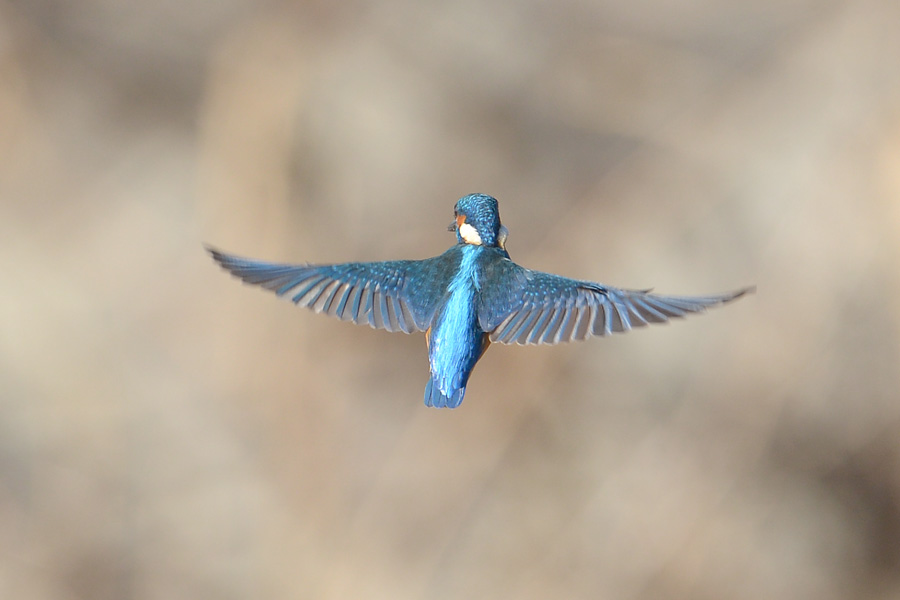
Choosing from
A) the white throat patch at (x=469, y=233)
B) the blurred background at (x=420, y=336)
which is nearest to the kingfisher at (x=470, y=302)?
the white throat patch at (x=469, y=233)

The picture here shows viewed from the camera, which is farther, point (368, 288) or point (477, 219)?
point (368, 288)

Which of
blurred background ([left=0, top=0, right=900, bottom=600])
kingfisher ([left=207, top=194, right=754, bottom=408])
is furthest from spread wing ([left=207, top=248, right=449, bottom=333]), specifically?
blurred background ([left=0, top=0, right=900, bottom=600])

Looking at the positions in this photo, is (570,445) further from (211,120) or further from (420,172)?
(211,120)

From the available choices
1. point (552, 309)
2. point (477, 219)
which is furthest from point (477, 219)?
point (552, 309)

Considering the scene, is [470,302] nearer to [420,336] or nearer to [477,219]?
[477,219]

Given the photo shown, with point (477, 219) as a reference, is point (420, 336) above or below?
above

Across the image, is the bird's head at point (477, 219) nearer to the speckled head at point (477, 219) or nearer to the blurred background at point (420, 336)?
the speckled head at point (477, 219)

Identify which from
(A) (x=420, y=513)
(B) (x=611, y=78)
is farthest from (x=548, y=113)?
(A) (x=420, y=513)
